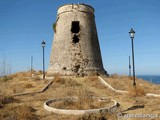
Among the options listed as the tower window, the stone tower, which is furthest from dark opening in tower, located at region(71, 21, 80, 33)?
the tower window

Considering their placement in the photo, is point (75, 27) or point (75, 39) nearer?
point (75, 39)

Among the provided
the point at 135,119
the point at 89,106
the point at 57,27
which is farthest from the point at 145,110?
the point at 57,27

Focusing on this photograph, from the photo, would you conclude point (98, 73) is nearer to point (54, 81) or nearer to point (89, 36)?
point (89, 36)

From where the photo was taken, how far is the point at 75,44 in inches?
923

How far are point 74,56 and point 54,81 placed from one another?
16.6 feet

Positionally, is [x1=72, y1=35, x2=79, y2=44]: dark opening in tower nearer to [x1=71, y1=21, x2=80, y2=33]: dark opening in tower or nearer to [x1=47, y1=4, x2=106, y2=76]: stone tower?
[x1=47, y1=4, x2=106, y2=76]: stone tower

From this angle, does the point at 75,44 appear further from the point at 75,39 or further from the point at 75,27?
the point at 75,27

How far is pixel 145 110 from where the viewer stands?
9250mm

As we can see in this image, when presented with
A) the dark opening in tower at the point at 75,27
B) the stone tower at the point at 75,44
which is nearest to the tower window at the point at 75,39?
the stone tower at the point at 75,44

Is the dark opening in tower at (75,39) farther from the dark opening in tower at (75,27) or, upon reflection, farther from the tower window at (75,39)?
the dark opening in tower at (75,27)

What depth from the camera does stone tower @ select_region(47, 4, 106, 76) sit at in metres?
23.0

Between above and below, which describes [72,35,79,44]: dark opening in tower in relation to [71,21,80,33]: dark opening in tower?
below

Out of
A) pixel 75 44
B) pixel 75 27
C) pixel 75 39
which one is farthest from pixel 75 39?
pixel 75 27

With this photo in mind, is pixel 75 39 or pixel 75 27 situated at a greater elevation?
pixel 75 27
